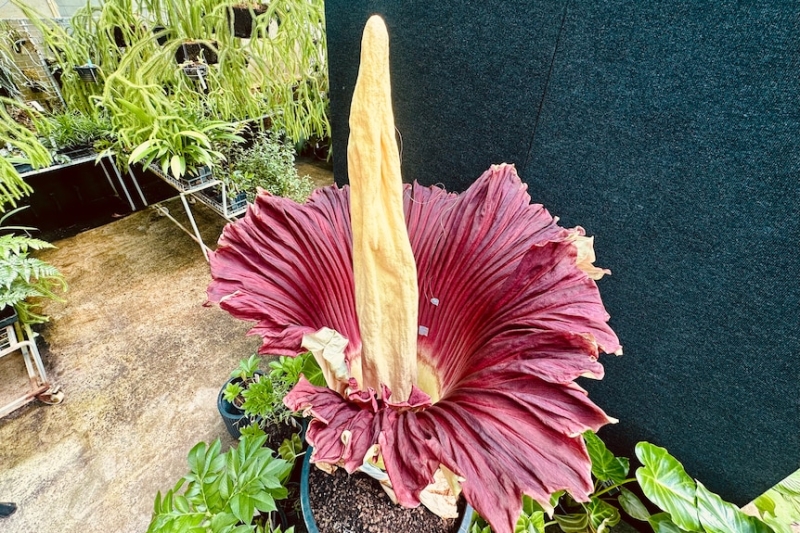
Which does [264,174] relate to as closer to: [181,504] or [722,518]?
[181,504]

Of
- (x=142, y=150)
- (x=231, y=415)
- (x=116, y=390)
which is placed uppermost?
(x=142, y=150)

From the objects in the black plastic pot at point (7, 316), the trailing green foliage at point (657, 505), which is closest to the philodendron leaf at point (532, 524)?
the trailing green foliage at point (657, 505)

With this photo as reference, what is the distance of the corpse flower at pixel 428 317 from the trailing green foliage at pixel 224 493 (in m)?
0.21

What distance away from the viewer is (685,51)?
66 cm

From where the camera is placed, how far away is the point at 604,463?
100 cm

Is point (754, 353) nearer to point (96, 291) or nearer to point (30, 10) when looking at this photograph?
point (96, 291)

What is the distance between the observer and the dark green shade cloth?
651 millimetres

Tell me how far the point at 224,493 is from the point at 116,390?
1027 mm

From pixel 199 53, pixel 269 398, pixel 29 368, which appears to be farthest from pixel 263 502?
pixel 199 53

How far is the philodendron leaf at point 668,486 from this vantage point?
2.74 feet

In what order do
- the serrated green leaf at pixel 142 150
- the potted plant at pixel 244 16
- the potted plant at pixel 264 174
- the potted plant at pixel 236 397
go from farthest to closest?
the potted plant at pixel 244 16
the potted plant at pixel 264 174
the serrated green leaf at pixel 142 150
the potted plant at pixel 236 397

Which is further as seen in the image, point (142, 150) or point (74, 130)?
point (74, 130)

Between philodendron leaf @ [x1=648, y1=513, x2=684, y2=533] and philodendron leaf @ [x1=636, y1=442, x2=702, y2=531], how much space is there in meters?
0.07

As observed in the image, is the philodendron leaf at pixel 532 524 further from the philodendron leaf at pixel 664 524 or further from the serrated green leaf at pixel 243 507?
the serrated green leaf at pixel 243 507
